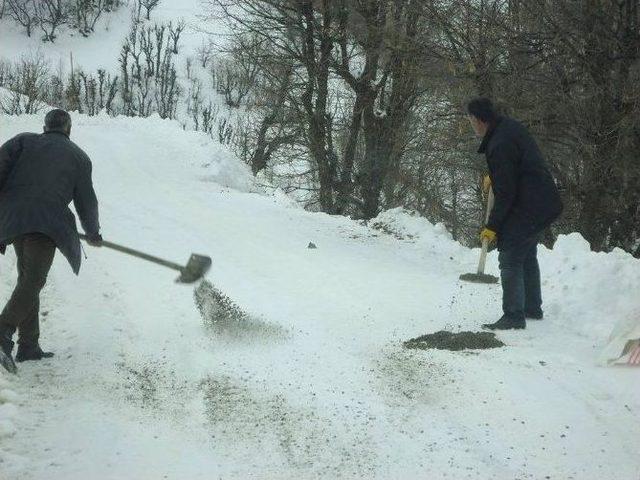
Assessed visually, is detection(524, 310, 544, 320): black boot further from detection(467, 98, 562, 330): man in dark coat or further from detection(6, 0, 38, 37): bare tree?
detection(6, 0, 38, 37): bare tree

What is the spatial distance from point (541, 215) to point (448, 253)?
4.27 metres

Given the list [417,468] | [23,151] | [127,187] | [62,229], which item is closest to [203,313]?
[62,229]

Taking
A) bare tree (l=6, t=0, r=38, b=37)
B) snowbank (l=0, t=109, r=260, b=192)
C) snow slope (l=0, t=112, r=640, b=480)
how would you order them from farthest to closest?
bare tree (l=6, t=0, r=38, b=37) → snowbank (l=0, t=109, r=260, b=192) → snow slope (l=0, t=112, r=640, b=480)

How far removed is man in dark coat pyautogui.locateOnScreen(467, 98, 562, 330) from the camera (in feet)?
17.9

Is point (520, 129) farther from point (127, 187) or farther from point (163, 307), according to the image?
point (127, 187)

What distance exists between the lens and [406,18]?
11297 millimetres

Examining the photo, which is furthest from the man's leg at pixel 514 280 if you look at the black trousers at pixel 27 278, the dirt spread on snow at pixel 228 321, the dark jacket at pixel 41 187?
the black trousers at pixel 27 278

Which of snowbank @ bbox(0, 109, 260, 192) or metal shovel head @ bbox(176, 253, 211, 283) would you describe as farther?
snowbank @ bbox(0, 109, 260, 192)

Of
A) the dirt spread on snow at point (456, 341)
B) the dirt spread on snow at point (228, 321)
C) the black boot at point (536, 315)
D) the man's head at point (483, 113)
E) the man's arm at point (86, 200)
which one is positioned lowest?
the dirt spread on snow at point (228, 321)

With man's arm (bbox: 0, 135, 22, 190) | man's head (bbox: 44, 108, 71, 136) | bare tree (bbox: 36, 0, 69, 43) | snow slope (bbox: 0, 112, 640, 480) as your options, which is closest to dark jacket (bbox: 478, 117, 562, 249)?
snow slope (bbox: 0, 112, 640, 480)

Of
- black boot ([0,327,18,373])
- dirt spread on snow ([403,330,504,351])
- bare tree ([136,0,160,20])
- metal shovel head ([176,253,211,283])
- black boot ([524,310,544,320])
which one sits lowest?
black boot ([0,327,18,373])

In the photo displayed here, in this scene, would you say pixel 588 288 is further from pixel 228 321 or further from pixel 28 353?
pixel 28 353

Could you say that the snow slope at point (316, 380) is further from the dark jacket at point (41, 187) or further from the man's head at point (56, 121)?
the man's head at point (56, 121)

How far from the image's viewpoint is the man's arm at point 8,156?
14.9ft
